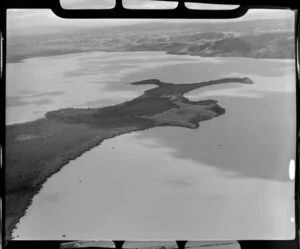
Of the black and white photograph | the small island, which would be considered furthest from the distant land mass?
the small island

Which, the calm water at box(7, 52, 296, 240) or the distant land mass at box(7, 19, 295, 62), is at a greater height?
the distant land mass at box(7, 19, 295, 62)

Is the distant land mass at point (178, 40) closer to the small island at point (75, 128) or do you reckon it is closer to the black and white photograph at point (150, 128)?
the black and white photograph at point (150, 128)

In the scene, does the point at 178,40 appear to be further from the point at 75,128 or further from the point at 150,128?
the point at 75,128

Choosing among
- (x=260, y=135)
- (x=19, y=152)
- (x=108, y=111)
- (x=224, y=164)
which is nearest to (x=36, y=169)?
(x=19, y=152)

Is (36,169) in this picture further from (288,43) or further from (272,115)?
(288,43)

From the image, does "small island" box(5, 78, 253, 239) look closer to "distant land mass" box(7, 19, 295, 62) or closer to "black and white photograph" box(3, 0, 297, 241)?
"black and white photograph" box(3, 0, 297, 241)

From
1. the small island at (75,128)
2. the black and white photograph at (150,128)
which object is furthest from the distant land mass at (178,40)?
the small island at (75,128)

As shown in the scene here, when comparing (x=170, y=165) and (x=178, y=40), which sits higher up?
(x=178, y=40)

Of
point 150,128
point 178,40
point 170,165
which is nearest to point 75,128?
point 150,128
